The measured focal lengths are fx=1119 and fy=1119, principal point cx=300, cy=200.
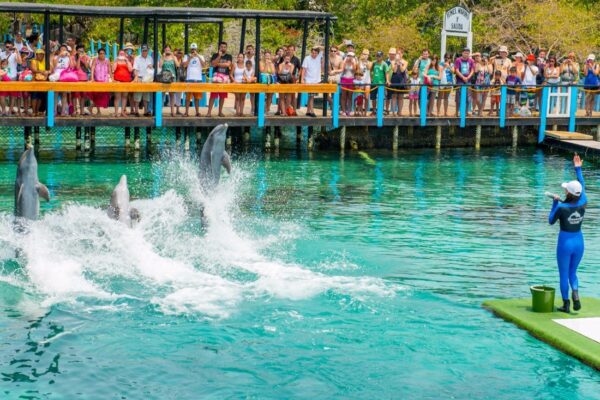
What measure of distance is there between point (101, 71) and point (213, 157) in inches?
372

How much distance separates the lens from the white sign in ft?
113

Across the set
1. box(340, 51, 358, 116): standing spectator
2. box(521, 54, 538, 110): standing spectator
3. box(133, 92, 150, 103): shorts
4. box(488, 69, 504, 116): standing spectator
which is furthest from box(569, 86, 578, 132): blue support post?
box(133, 92, 150, 103): shorts

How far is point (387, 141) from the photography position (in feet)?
107

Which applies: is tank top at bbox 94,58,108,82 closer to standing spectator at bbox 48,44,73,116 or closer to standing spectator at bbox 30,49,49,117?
standing spectator at bbox 48,44,73,116

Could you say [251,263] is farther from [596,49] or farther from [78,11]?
[596,49]

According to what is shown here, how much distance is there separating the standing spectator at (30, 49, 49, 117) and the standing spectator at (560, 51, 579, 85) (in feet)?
47.6

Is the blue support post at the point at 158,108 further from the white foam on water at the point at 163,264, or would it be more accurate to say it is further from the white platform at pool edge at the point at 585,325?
the white platform at pool edge at the point at 585,325

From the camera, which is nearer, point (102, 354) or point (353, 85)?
point (102, 354)

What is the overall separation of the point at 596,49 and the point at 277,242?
82.4 feet

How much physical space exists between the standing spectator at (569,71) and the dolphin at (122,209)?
18471 millimetres

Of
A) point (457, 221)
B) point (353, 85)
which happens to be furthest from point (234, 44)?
point (457, 221)

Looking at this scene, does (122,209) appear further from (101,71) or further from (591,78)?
(591,78)

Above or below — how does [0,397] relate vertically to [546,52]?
below

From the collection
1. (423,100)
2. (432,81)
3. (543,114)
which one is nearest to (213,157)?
(423,100)
